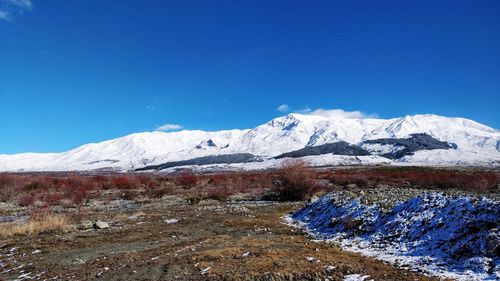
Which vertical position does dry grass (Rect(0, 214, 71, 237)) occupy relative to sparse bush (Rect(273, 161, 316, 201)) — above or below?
below

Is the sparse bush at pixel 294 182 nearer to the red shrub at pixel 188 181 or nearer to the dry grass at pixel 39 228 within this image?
the dry grass at pixel 39 228

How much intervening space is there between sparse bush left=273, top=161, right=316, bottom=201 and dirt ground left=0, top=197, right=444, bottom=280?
38.2ft

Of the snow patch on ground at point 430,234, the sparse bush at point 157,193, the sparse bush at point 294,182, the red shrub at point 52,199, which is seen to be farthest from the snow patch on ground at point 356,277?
the sparse bush at point 157,193

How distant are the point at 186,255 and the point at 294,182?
68.0 feet

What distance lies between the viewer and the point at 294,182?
109ft

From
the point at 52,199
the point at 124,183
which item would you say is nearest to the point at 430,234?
the point at 52,199

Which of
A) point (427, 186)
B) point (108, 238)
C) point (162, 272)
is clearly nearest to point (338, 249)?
point (162, 272)

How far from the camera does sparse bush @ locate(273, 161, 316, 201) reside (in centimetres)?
3303

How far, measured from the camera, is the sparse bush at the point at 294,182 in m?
33.0

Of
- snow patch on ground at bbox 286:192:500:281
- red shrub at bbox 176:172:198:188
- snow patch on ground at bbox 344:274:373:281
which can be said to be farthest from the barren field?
red shrub at bbox 176:172:198:188

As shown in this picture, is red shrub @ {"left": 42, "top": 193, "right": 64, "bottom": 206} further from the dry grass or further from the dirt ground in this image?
the dirt ground

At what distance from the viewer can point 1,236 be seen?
760 inches

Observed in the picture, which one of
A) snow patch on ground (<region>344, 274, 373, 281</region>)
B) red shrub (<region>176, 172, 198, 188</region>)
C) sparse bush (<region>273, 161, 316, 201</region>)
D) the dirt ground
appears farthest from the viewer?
red shrub (<region>176, 172, 198, 188</region>)

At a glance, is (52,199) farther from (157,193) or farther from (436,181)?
(436,181)
